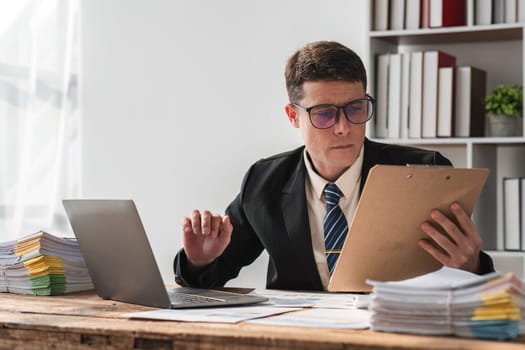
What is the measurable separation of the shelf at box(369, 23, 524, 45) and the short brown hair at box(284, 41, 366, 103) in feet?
2.77

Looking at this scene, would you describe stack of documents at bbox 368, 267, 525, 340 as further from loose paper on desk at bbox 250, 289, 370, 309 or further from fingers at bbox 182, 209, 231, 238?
fingers at bbox 182, 209, 231, 238

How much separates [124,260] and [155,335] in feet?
1.49

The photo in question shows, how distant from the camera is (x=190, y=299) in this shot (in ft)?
6.54

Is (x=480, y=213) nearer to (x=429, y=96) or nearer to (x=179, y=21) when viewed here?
Result: (x=429, y=96)

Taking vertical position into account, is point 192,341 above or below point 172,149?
below

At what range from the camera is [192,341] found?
1.55m

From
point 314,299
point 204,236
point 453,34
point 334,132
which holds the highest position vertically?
point 453,34

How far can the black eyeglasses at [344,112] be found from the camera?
7.73 ft

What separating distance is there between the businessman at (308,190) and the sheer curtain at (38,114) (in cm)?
170

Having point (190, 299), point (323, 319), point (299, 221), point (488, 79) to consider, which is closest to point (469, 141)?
point (488, 79)

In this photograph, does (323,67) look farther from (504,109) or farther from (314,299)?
(504,109)

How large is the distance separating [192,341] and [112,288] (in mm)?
601

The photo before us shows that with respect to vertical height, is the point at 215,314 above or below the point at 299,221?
below

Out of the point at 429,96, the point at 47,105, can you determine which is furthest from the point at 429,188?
the point at 47,105
